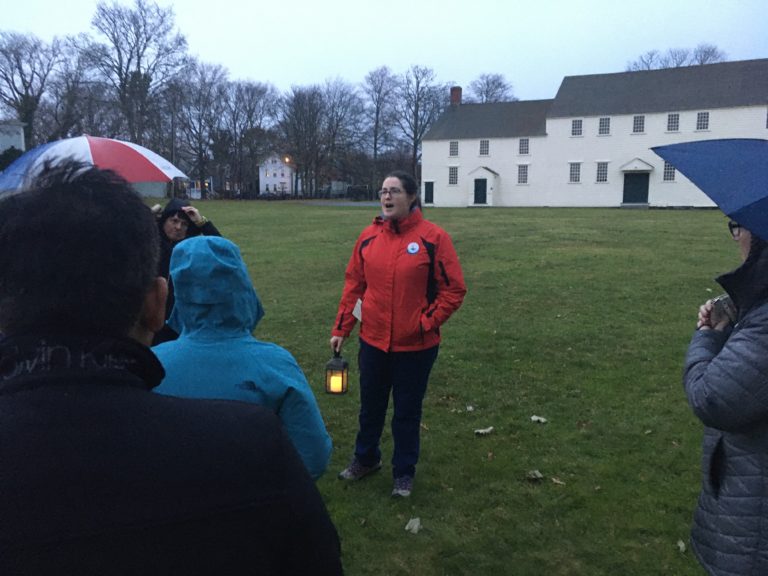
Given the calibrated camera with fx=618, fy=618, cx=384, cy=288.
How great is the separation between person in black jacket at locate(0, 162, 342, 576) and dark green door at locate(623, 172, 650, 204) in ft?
171

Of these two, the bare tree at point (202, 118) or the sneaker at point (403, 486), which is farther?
the bare tree at point (202, 118)

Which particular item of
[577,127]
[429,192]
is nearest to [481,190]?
[429,192]

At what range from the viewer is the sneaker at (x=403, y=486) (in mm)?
4441

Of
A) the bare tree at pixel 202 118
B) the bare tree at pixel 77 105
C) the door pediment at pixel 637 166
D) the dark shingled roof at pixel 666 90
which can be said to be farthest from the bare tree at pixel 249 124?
the door pediment at pixel 637 166

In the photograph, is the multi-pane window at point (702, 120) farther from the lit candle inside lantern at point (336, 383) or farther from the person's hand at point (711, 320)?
the person's hand at point (711, 320)

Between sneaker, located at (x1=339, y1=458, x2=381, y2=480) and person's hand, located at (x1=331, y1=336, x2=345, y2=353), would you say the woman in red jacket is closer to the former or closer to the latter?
person's hand, located at (x1=331, y1=336, x2=345, y2=353)

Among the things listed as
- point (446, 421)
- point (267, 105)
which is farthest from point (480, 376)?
point (267, 105)

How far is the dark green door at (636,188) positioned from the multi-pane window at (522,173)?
809cm

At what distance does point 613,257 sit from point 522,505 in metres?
13.1

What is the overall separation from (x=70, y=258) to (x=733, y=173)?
2175mm

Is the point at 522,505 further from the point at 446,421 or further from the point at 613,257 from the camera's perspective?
the point at 613,257

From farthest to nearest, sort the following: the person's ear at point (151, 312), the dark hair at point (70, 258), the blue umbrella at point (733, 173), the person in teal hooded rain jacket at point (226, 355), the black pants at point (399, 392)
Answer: the black pants at point (399, 392)
the person in teal hooded rain jacket at point (226, 355)
the blue umbrella at point (733, 173)
the person's ear at point (151, 312)
the dark hair at point (70, 258)

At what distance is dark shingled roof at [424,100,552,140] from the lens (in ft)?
175

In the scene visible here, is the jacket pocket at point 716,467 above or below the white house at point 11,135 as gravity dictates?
below
